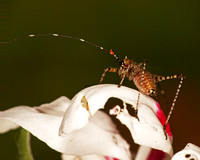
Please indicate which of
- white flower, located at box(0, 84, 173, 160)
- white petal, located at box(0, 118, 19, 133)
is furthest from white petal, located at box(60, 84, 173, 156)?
white petal, located at box(0, 118, 19, 133)

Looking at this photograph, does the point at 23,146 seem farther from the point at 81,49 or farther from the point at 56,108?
the point at 81,49

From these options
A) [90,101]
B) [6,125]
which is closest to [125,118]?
[90,101]

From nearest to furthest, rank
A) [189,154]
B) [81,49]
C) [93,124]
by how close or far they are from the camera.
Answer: [189,154], [93,124], [81,49]

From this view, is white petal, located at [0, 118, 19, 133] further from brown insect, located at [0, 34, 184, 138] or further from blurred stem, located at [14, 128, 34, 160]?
brown insect, located at [0, 34, 184, 138]

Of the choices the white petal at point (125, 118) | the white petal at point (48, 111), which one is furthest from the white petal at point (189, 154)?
the white petal at point (48, 111)

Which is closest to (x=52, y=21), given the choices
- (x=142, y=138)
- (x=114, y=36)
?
(x=114, y=36)

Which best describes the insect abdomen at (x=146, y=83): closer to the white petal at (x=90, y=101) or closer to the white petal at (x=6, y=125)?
the white petal at (x=90, y=101)

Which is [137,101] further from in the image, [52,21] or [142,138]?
[52,21]
